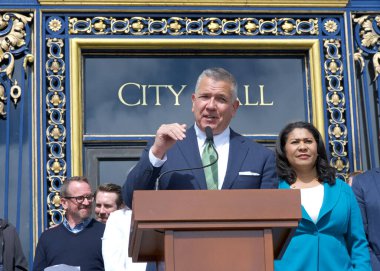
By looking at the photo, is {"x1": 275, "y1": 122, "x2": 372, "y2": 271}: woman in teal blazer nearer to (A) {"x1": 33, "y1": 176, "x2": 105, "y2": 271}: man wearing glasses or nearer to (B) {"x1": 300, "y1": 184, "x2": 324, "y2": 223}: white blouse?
(B) {"x1": 300, "y1": 184, "x2": 324, "y2": 223}: white blouse

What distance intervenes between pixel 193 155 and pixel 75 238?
2169 millimetres

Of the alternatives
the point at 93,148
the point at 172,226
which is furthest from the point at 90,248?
the point at 172,226

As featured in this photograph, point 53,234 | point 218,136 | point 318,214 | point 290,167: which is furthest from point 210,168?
point 53,234

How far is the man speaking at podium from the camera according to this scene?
5004mm

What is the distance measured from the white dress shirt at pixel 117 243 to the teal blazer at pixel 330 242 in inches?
51.4

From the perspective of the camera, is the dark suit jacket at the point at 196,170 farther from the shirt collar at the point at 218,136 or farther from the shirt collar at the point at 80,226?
the shirt collar at the point at 80,226

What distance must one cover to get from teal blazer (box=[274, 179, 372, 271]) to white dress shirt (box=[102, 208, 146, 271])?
4.28 feet

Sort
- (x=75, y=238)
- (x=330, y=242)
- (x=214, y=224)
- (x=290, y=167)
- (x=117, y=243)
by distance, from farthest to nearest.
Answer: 1. (x=75, y=238)
2. (x=117, y=243)
3. (x=290, y=167)
4. (x=330, y=242)
5. (x=214, y=224)

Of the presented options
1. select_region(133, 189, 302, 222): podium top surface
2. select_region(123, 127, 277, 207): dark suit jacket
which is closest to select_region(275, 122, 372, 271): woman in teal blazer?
select_region(123, 127, 277, 207): dark suit jacket

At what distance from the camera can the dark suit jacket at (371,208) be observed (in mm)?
6699

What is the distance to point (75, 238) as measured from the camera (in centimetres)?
708

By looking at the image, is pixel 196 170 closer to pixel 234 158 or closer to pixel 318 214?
pixel 234 158

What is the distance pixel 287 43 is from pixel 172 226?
5.00m

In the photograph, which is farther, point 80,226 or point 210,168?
point 80,226
